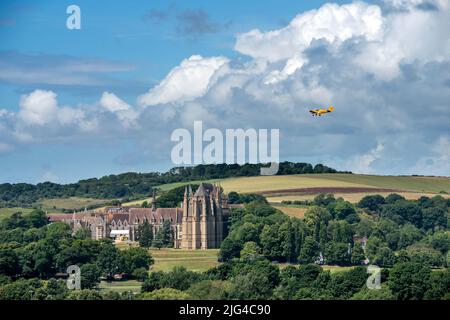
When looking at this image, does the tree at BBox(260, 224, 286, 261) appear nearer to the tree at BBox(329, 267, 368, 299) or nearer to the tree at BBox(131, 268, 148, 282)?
the tree at BBox(131, 268, 148, 282)

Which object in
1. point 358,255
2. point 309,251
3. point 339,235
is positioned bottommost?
point 358,255

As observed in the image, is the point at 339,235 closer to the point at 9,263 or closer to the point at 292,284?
the point at 9,263

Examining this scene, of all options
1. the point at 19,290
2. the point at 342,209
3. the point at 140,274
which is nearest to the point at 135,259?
the point at 140,274

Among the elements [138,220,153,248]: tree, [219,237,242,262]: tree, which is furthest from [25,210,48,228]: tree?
[219,237,242,262]: tree

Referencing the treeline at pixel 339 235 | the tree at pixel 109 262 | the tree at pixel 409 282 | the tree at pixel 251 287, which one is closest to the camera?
the tree at pixel 251 287

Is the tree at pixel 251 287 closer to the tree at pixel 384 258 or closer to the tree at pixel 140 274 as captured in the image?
the tree at pixel 140 274

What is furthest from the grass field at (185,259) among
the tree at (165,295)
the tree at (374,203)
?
the tree at (165,295)

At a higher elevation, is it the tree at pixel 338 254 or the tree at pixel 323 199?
the tree at pixel 323 199
